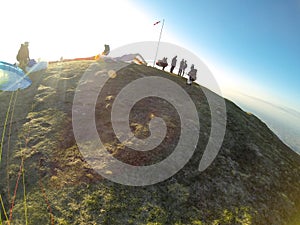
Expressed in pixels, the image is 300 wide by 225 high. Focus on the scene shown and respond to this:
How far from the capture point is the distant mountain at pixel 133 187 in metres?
10.6

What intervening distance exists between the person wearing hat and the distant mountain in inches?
403

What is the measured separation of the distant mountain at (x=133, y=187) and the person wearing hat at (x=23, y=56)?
10.2m

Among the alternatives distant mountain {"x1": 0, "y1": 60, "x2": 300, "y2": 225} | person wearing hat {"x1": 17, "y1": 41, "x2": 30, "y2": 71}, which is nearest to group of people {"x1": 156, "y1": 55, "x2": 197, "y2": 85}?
distant mountain {"x1": 0, "y1": 60, "x2": 300, "y2": 225}

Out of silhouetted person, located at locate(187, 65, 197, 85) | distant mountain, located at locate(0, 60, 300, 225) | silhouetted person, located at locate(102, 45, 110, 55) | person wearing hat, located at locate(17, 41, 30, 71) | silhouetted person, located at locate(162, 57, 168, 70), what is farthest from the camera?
silhouetted person, located at locate(102, 45, 110, 55)

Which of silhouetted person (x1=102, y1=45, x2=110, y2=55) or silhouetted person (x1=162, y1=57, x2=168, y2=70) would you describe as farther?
silhouetted person (x1=102, y1=45, x2=110, y2=55)

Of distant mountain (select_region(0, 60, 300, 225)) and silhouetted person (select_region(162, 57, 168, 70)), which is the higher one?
silhouetted person (select_region(162, 57, 168, 70))

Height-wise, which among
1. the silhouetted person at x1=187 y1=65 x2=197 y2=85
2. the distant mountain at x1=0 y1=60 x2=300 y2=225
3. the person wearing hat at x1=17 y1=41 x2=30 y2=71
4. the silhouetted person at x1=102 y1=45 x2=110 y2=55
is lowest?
the distant mountain at x1=0 y1=60 x2=300 y2=225

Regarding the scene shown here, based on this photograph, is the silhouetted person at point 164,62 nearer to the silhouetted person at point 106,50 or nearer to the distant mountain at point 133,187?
the silhouetted person at point 106,50

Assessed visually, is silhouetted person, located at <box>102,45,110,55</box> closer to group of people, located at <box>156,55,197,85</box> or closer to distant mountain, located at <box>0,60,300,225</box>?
group of people, located at <box>156,55,197,85</box>

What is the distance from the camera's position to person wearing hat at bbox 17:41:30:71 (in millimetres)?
28197

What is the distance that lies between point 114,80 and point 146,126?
8729 mm

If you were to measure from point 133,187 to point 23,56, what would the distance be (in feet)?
80.5

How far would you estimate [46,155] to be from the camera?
44.7ft

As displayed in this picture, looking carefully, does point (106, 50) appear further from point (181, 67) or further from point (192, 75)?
point (192, 75)
